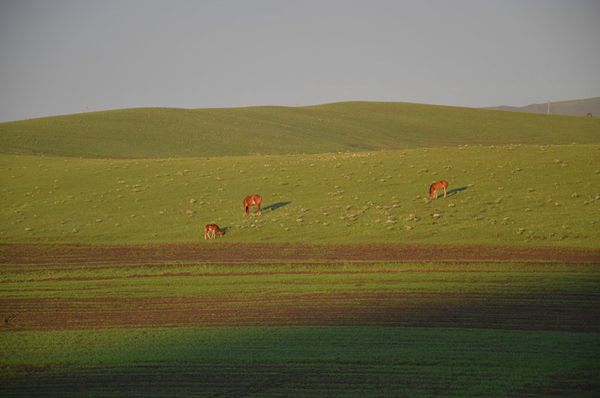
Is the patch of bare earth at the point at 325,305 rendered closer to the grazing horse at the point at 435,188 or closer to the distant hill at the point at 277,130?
the grazing horse at the point at 435,188

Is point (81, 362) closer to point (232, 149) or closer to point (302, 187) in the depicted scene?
point (302, 187)

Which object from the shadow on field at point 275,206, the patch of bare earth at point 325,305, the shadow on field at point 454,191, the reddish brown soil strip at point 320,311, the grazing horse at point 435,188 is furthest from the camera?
the shadow on field at point 454,191

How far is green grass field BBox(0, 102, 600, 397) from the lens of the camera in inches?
661

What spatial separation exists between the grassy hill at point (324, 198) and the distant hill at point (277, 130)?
22.8 meters

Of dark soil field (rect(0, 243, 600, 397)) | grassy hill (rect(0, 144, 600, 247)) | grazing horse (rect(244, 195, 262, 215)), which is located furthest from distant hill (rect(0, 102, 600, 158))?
dark soil field (rect(0, 243, 600, 397))

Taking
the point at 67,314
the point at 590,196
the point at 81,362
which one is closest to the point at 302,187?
the point at 590,196

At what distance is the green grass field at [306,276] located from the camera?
16797 mm

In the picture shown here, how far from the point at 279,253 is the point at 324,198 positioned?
11800 millimetres

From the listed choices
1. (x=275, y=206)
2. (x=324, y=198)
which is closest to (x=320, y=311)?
(x=275, y=206)

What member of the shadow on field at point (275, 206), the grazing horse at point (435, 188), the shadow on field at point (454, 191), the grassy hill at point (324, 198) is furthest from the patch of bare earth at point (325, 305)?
the shadow on field at point (454, 191)

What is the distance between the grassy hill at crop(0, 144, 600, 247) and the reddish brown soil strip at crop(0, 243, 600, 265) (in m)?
1.55

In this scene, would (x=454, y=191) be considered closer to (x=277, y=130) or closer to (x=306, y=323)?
(x=306, y=323)

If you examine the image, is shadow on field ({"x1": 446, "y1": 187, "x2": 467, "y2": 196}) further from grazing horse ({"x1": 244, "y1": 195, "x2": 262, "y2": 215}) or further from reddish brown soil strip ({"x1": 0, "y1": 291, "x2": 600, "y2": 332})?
reddish brown soil strip ({"x1": 0, "y1": 291, "x2": 600, "y2": 332})

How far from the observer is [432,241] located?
36062 mm
